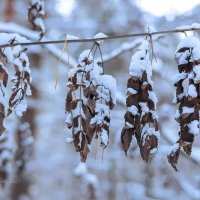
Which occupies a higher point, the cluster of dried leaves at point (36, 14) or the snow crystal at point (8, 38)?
the cluster of dried leaves at point (36, 14)

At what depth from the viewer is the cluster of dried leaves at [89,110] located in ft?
5.73

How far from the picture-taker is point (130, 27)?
22.7ft

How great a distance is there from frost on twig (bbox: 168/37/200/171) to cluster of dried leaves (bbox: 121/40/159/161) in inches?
3.7

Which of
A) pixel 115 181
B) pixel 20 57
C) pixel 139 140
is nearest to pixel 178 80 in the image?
pixel 139 140

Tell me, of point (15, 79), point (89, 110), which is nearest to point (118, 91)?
point (15, 79)

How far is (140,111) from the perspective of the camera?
1666 millimetres

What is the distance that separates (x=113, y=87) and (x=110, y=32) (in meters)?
5.29

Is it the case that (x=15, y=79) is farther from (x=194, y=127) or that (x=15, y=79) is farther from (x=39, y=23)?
(x=39, y=23)

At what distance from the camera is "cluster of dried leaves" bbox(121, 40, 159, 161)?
1658mm

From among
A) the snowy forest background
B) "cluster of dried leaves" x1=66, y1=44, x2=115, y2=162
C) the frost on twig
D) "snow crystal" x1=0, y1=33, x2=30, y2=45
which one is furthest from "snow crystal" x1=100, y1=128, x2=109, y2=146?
the snowy forest background

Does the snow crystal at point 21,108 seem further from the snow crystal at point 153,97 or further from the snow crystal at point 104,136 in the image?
the snow crystal at point 153,97

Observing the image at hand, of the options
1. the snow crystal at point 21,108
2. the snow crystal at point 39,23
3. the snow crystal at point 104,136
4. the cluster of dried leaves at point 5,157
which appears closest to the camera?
the snow crystal at point 104,136

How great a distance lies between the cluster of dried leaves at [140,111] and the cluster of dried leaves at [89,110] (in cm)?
11

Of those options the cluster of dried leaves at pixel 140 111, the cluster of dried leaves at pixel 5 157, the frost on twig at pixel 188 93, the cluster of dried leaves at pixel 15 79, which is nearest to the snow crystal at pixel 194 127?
the frost on twig at pixel 188 93
